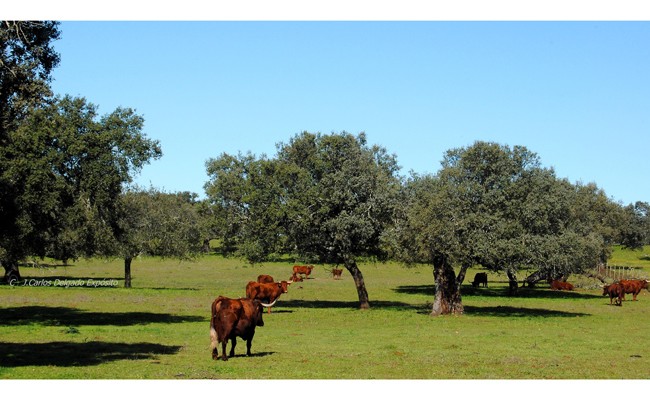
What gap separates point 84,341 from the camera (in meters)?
26.2

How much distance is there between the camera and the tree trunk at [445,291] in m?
42.0

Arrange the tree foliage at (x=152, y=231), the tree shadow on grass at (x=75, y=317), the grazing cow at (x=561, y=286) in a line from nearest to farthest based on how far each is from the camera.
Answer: the tree shadow on grass at (x=75, y=317), the tree foliage at (x=152, y=231), the grazing cow at (x=561, y=286)

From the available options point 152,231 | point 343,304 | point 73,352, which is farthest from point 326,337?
point 152,231

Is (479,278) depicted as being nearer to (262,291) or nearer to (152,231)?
(152,231)

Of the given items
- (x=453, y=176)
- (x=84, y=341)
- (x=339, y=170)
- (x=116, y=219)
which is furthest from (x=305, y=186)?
(x=84, y=341)

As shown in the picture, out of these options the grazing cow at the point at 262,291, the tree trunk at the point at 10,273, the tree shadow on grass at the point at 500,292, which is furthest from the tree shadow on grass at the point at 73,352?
the tree trunk at the point at 10,273

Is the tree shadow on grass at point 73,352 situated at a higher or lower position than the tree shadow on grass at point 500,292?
higher

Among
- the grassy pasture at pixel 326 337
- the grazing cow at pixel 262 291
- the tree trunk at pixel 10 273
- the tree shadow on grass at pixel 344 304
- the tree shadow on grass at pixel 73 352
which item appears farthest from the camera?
the tree trunk at pixel 10 273

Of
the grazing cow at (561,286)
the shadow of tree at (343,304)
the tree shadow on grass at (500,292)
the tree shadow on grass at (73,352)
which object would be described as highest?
the grazing cow at (561,286)

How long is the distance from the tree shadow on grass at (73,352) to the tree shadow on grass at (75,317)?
8.40 m

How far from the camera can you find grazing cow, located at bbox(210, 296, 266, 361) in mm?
21922

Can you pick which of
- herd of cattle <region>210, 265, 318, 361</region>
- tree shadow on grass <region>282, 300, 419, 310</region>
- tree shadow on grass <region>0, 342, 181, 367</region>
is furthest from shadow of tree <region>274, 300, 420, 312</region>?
herd of cattle <region>210, 265, 318, 361</region>

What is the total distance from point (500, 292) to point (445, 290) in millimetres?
26234

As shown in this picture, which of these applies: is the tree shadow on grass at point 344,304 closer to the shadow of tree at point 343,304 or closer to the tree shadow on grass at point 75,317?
the shadow of tree at point 343,304
